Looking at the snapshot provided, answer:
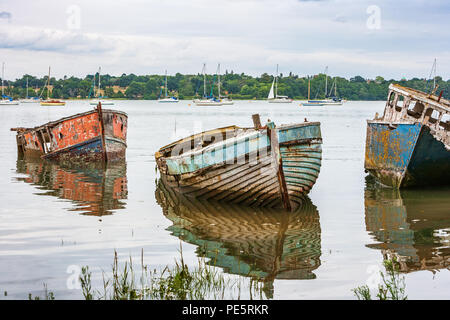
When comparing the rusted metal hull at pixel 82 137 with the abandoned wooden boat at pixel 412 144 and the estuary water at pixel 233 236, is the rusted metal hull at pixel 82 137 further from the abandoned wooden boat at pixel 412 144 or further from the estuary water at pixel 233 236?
the abandoned wooden boat at pixel 412 144

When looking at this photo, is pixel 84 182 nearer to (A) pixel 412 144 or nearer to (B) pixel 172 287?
(A) pixel 412 144

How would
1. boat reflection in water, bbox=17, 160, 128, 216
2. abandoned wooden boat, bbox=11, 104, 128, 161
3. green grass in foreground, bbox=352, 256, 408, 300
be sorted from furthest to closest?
abandoned wooden boat, bbox=11, 104, 128, 161 < boat reflection in water, bbox=17, 160, 128, 216 < green grass in foreground, bbox=352, 256, 408, 300

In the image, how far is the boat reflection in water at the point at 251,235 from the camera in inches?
365

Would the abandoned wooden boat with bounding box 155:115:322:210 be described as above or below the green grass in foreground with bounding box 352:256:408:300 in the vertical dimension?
above

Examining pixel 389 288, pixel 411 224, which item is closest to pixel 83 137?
pixel 411 224

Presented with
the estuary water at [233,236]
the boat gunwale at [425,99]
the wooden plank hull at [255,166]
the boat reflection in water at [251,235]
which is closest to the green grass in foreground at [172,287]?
the estuary water at [233,236]

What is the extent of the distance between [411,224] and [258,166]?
3.52 meters

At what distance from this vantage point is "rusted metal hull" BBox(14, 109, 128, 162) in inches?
893

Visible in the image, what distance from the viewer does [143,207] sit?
1477 centimetres

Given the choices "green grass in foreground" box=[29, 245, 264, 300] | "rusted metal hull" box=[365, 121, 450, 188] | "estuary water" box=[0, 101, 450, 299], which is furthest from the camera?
"rusted metal hull" box=[365, 121, 450, 188]

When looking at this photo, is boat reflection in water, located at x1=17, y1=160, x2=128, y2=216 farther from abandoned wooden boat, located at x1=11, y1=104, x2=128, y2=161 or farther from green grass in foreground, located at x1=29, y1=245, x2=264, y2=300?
green grass in foreground, located at x1=29, y1=245, x2=264, y2=300

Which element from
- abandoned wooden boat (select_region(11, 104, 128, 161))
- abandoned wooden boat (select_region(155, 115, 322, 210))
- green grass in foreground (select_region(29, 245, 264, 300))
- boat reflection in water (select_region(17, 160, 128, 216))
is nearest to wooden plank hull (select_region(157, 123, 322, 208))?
abandoned wooden boat (select_region(155, 115, 322, 210))

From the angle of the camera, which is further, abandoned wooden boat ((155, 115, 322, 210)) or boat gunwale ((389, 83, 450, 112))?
boat gunwale ((389, 83, 450, 112))

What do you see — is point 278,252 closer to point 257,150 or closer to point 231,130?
point 257,150
